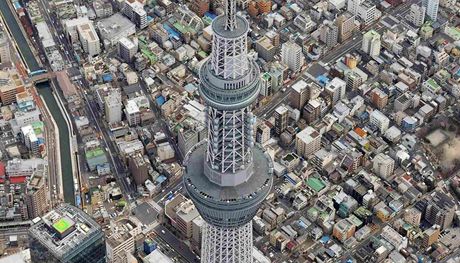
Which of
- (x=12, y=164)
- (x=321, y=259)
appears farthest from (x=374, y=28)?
(x=12, y=164)

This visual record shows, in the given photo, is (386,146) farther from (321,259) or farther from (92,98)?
(92,98)

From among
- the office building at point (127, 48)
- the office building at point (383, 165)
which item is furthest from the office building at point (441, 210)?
the office building at point (127, 48)

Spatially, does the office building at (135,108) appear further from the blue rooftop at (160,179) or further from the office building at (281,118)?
the office building at (281,118)

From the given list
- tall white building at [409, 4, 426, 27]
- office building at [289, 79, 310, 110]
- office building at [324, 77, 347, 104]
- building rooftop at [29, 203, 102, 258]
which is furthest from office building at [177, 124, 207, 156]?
tall white building at [409, 4, 426, 27]

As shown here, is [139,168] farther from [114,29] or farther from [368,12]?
[368,12]

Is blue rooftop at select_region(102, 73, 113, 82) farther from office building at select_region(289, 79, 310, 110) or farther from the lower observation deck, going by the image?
the lower observation deck

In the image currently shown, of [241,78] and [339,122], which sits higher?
[241,78]
